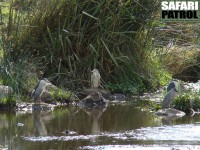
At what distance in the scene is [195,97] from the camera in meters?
12.2

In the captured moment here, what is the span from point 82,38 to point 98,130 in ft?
14.4

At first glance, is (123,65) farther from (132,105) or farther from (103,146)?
(103,146)

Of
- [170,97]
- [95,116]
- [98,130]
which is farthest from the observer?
[170,97]

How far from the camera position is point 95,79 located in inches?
531

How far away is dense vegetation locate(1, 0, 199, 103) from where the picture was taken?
46.4 ft

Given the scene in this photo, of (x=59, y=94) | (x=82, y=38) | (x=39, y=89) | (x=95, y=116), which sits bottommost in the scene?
(x=95, y=116)

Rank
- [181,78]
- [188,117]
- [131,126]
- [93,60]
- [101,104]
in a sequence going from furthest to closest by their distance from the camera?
[181,78]
[93,60]
[101,104]
[188,117]
[131,126]

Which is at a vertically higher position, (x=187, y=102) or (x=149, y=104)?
(x=187, y=102)

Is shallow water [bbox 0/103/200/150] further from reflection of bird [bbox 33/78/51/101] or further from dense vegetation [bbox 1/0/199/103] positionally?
dense vegetation [bbox 1/0/199/103]

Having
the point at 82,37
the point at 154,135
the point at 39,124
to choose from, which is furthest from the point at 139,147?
the point at 82,37

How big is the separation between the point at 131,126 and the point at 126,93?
3740 mm

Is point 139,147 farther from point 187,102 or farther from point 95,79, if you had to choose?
point 95,79

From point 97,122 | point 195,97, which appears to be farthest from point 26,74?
point 195,97

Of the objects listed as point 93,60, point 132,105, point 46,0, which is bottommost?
point 132,105
